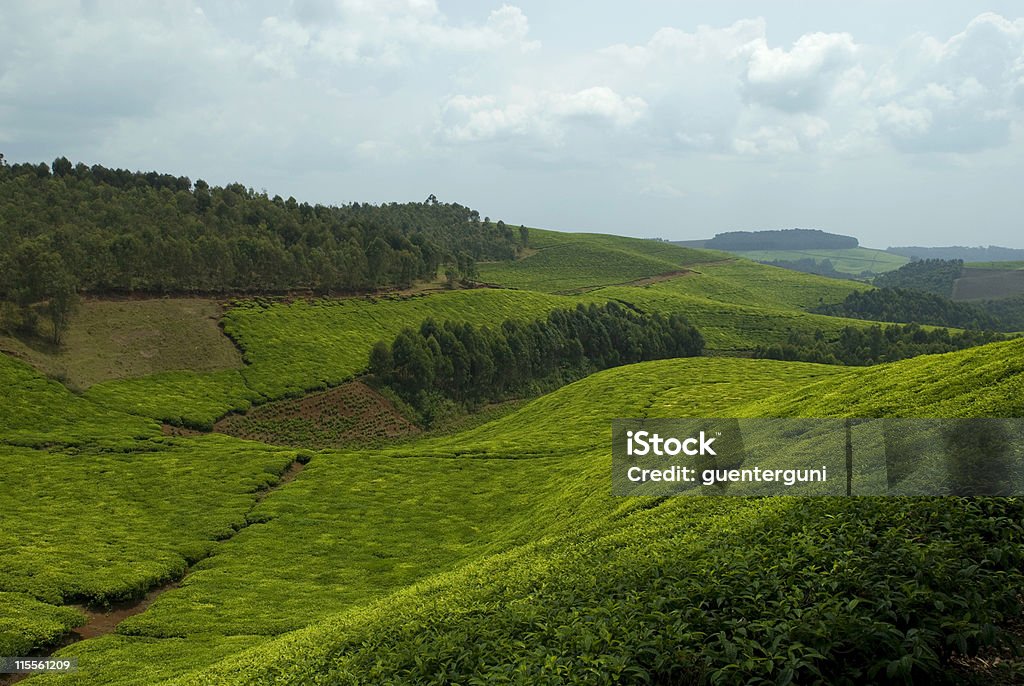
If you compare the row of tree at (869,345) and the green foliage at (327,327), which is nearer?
the green foliage at (327,327)

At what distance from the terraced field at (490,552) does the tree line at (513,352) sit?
2021cm

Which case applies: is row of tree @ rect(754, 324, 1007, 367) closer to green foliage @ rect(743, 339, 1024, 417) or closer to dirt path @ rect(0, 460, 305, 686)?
green foliage @ rect(743, 339, 1024, 417)

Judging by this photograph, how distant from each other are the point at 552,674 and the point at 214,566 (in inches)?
1555

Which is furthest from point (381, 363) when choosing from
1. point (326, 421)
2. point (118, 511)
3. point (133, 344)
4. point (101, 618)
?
point (101, 618)

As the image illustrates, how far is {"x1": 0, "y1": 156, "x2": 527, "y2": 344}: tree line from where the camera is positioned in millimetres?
112625

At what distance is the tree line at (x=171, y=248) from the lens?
11262 centimetres

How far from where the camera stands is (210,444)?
257 feet

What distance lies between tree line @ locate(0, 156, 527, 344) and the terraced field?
123ft

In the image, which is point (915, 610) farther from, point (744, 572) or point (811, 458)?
point (811, 458)

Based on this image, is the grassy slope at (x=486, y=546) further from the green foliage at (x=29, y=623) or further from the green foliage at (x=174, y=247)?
the green foliage at (x=174, y=247)

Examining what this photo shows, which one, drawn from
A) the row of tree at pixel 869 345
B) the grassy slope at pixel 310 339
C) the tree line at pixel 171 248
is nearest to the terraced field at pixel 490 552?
the grassy slope at pixel 310 339

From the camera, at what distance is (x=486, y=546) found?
40281 millimetres

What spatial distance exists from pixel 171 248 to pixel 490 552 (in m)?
127

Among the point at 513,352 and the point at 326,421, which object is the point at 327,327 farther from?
the point at 513,352
